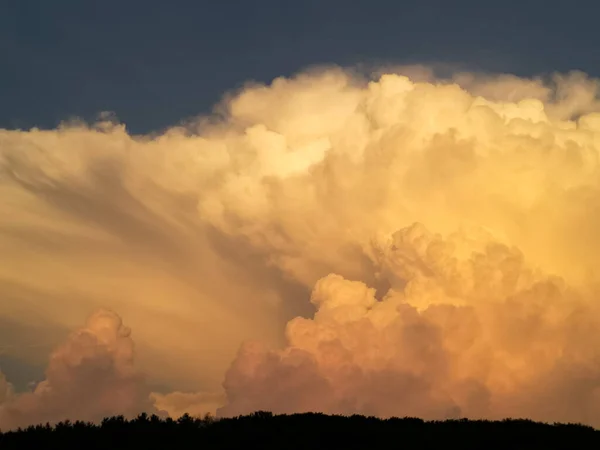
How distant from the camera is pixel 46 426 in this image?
3400 centimetres

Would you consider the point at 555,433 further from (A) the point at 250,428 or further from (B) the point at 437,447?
(A) the point at 250,428

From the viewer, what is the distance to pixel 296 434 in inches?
1310

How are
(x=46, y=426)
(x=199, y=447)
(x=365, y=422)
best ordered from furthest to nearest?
(x=365, y=422)
(x=46, y=426)
(x=199, y=447)

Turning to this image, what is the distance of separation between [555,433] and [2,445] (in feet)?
79.8

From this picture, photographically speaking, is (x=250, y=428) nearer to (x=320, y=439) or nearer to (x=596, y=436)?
(x=320, y=439)

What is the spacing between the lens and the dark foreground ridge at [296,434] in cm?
3188

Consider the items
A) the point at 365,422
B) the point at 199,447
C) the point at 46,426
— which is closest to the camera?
the point at 199,447

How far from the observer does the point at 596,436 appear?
3462cm

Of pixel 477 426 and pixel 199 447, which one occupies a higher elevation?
pixel 477 426

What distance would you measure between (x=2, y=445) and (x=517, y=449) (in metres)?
21.5

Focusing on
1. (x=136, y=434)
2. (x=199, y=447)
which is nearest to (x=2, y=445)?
(x=136, y=434)

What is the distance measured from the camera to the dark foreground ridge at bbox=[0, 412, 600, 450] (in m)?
31.9

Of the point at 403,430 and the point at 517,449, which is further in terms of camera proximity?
the point at 403,430

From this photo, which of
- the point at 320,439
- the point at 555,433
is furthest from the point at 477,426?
the point at 320,439
